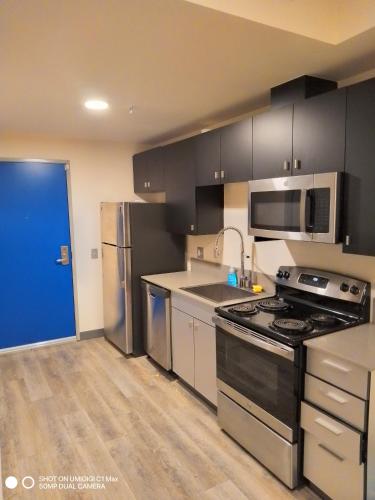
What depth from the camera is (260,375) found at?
2111 mm

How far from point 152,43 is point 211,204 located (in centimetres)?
171

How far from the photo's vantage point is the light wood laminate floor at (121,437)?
2027 mm

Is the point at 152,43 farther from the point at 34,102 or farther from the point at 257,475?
the point at 257,475

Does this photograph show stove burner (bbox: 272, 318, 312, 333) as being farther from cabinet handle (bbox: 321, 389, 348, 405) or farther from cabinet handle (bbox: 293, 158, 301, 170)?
cabinet handle (bbox: 293, 158, 301, 170)

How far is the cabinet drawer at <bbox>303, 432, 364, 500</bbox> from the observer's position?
5.58 feet

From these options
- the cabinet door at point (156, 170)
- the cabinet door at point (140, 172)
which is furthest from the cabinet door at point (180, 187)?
the cabinet door at point (140, 172)

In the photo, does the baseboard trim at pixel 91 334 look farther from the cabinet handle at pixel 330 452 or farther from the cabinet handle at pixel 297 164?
the cabinet handle at pixel 297 164

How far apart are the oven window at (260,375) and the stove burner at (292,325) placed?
16 centimetres

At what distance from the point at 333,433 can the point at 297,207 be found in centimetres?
120

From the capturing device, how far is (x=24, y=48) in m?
1.71

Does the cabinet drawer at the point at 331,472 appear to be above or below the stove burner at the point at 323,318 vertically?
below

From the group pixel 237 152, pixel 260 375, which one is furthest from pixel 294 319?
pixel 237 152

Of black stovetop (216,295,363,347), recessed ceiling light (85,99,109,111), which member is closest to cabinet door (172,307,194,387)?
black stovetop (216,295,363,347)

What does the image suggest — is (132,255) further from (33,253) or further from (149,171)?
(33,253)
